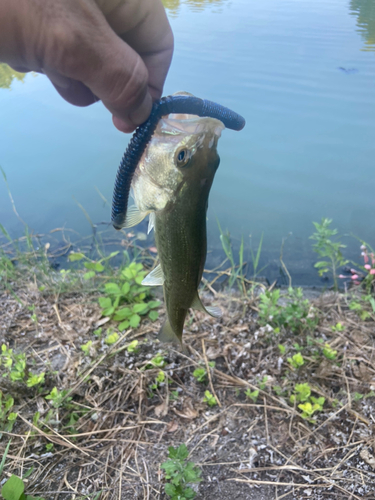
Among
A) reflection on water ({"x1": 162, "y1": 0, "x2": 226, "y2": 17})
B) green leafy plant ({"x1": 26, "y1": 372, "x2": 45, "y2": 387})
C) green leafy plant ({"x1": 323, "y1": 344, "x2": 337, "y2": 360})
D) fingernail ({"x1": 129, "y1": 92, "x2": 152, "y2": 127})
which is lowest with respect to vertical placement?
green leafy plant ({"x1": 26, "y1": 372, "x2": 45, "y2": 387})

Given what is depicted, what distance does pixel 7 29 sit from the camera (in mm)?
1002

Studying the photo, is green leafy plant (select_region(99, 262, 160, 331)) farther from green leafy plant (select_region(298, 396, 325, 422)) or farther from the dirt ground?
green leafy plant (select_region(298, 396, 325, 422))

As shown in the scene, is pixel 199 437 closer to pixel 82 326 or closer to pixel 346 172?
pixel 82 326

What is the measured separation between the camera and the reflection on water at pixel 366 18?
5.16 metres

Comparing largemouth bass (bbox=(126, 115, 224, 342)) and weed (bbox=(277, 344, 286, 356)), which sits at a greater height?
largemouth bass (bbox=(126, 115, 224, 342))

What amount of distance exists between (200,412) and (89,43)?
1994mm

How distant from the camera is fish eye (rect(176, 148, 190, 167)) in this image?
3.44 ft

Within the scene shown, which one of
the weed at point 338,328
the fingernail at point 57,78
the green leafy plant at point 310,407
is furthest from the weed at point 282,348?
the fingernail at point 57,78

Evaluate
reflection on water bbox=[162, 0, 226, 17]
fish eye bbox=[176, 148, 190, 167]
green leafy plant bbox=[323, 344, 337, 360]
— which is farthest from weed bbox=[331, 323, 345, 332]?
reflection on water bbox=[162, 0, 226, 17]

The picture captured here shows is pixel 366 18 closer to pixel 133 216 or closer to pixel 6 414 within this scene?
pixel 133 216

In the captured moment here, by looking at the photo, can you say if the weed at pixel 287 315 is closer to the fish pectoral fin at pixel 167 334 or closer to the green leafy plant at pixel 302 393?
the green leafy plant at pixel 302 393

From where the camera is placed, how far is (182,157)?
3.46 feet

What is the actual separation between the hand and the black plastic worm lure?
2.3 inches

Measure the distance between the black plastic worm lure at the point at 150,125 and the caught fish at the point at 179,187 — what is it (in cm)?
2
